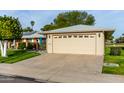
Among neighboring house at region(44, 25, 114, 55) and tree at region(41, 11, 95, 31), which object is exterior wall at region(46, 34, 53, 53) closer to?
neighboring house at region(44, 25, 114, 55)

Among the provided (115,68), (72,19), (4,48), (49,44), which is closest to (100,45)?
(49,44)

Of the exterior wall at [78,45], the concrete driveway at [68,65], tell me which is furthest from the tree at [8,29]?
the exterior wall at [78,45]

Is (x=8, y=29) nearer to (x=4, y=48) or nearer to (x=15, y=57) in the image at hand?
(x=4, y=48)

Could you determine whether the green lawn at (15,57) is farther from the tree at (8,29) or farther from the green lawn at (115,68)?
the green lawn at (115,68)

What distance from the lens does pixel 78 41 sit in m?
22.6

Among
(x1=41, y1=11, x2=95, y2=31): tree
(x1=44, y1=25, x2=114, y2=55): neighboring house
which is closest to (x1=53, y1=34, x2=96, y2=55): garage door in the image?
(x1=44, y1=25, x2=114, y2=55): neighboring house

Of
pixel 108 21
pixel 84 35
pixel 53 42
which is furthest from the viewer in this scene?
pixel 108 21

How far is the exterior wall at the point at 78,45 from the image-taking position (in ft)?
69.9

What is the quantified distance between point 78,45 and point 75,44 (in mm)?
386
